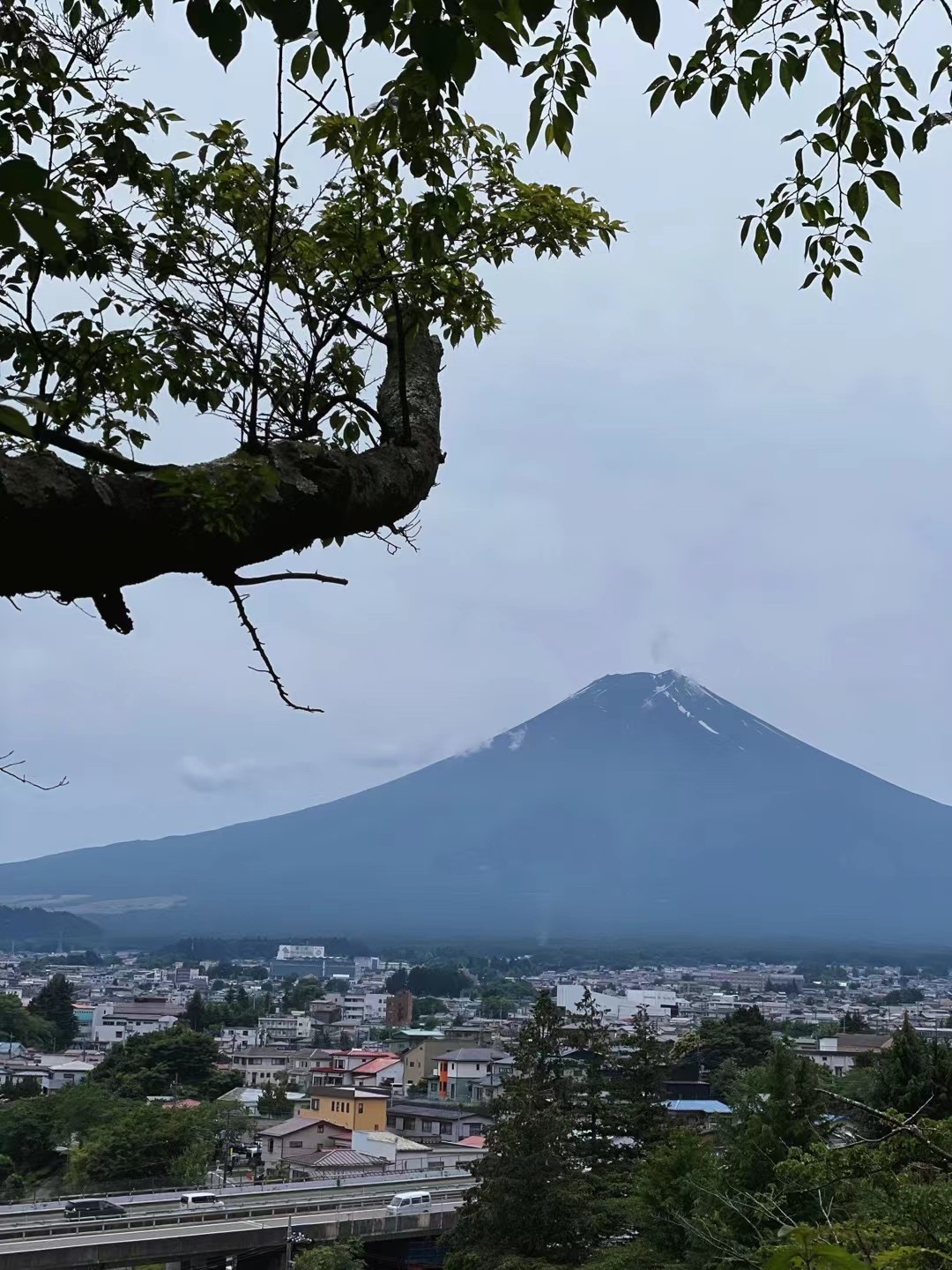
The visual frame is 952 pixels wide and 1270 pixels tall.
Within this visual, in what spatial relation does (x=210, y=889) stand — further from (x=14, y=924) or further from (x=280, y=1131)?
(x=280, y=1131)

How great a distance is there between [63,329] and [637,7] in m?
1.29

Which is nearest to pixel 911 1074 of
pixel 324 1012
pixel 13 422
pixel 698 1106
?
pixel 13 422

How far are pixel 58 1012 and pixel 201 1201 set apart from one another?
25.4 meters

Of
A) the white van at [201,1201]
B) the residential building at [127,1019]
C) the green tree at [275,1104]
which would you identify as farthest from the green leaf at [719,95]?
the residential building at [127,1019]

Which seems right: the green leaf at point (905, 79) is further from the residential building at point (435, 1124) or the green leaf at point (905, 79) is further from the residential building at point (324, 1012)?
the residential building at point (324, 1012)

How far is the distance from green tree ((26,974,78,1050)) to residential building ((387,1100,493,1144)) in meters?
15.9

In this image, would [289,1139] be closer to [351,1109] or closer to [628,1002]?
[351,1109]

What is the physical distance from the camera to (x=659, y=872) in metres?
168

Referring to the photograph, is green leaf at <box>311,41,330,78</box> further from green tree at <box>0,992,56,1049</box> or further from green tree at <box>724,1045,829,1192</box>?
green tree at <box>0,992,56,1049</box>

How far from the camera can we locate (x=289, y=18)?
44.2 inches

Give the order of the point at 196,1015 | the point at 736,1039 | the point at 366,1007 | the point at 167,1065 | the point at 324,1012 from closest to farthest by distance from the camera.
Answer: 1. the point at 736,1039
2. the point at 167,1065
3. the point at 196,1015
4. the point at 324,1012
5. the point at 366,1007

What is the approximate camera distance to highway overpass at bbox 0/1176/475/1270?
15090 mm

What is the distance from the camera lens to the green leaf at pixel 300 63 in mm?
1585

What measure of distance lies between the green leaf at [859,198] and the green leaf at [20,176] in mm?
1559
